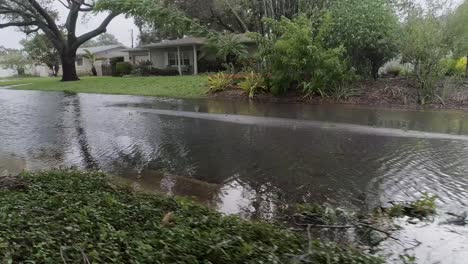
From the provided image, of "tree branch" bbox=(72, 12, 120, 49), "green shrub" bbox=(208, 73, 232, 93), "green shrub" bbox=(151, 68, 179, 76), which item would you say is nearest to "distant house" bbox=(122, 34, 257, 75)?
"green shrub" bbox=(151, 68, 179, 76)

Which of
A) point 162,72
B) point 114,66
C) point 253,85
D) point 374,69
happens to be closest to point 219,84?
point 253,85

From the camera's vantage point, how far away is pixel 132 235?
353cm

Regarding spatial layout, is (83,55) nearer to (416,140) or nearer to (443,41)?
(443,41)

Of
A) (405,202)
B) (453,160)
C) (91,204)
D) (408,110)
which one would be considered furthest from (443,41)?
(91,204)

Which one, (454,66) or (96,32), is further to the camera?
(96,32)

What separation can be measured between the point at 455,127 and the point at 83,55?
146 ft

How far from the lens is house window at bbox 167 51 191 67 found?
35.3 meters

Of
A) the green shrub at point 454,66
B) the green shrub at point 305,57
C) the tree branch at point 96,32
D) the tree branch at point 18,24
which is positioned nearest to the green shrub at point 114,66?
the tree branch at point 96,32

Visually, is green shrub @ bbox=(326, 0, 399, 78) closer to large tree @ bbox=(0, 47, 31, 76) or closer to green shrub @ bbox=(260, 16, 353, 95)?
green shrub @ bbox=(260, 16, 353, 95)

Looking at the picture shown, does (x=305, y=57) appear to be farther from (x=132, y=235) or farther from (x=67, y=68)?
(x=67, y=68)

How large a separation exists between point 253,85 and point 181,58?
19386 millimetres

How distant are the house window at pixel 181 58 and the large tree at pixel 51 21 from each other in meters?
6.12

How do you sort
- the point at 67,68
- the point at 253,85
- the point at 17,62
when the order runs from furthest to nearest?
the point at 17,62 < the point at 67,68 < the point at 253,85

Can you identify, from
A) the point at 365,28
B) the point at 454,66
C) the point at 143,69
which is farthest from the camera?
the point at 143,69
